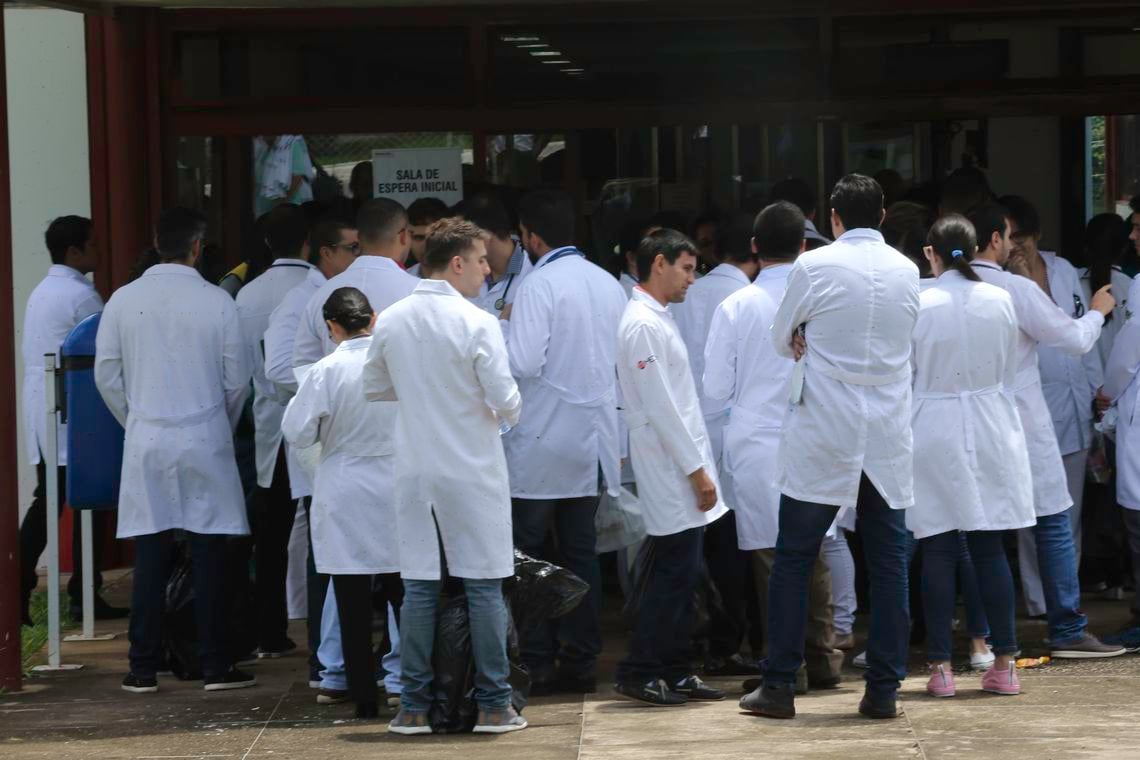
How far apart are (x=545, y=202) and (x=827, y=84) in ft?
10.3

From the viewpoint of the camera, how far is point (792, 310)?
620 centimetres

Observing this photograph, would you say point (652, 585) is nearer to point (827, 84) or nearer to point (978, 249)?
point (978, 249)

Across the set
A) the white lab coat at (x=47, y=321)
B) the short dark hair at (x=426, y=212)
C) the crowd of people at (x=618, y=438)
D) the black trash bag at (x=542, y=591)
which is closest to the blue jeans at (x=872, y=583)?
the crowd of people at (x=618, y=438)

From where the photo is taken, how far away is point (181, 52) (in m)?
9.70

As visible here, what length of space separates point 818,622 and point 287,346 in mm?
2323

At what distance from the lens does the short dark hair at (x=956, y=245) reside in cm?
671

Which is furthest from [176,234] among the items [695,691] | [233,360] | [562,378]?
[695,691]

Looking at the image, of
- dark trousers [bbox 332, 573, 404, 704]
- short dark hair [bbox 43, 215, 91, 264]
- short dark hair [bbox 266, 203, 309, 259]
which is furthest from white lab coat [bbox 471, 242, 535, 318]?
short dark hair [bbox 43, 215, 91, 264]

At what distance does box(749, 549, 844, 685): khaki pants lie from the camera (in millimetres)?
6781

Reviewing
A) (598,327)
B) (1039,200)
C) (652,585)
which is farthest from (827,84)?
(652,585)

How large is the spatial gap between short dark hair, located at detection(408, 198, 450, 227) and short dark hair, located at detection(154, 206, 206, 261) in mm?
1178

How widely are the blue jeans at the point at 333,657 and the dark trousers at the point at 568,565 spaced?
0.49 metres

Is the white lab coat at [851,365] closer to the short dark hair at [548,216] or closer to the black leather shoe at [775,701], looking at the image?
the black leather shoe at [775,701]

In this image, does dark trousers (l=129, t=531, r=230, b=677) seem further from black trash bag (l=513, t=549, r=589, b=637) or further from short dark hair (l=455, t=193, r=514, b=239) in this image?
short dark hair (l=455, t=193, r=514, b=239)
